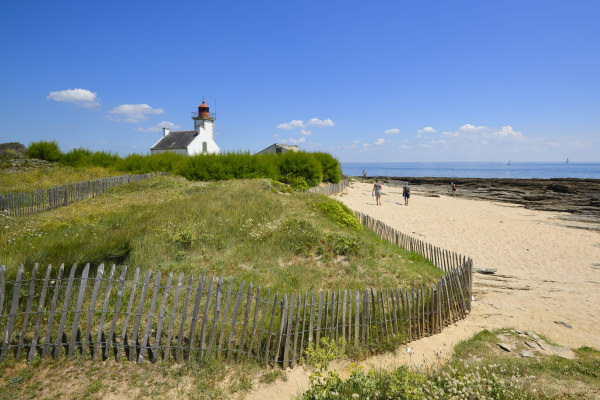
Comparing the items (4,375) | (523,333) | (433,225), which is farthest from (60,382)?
(433,225)

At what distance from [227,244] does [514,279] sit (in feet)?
35.7

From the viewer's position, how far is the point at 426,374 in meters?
4.82

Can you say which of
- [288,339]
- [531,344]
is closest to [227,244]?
[288,339]

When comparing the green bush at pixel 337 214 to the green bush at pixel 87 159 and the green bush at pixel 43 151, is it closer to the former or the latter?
the green bush at pixel 87 159

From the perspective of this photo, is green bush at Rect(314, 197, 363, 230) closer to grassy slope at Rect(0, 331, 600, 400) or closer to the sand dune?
the sand dune

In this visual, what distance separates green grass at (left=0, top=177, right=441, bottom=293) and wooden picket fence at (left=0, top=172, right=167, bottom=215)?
6.85ft

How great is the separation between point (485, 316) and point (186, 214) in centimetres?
1107

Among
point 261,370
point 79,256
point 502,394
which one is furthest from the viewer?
point 79,256

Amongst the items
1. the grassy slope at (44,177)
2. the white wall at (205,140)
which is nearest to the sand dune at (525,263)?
the grassy slope at (44,177)

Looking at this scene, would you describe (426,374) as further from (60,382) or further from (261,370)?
(60,382)

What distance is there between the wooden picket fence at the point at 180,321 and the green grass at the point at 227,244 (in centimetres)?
142

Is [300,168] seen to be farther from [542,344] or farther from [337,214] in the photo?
[542,344]

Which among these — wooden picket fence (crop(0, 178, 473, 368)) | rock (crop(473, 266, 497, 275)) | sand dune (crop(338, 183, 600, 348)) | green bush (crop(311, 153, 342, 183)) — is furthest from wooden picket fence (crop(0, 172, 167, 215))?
green bush (crop(311, 153, 342, 183))

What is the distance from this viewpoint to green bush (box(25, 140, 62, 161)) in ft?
100
